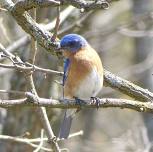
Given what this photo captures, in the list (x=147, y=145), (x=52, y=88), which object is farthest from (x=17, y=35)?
(x=147, y=145)

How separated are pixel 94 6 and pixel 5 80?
441cm

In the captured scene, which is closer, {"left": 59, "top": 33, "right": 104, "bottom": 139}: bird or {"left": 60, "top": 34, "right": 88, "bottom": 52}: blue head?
{"left": 59, "top": 33, "right": 104, "bottom": 139}: bird

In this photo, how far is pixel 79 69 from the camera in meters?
4.30

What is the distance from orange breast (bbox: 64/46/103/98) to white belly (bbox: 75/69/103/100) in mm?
28

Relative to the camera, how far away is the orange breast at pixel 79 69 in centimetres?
429

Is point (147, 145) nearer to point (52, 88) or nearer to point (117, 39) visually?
point (52, 88)

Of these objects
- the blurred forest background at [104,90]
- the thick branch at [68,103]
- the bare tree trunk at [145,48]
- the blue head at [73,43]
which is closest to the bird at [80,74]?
the blue head at [73,43]

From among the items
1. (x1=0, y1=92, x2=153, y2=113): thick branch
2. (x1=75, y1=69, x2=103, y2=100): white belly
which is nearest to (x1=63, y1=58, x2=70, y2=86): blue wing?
(x1=75, y1=69, x2=103, y2=100): white belly

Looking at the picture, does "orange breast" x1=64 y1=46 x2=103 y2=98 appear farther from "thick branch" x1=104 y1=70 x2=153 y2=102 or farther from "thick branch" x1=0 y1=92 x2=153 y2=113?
"thick branch" x1=0 y1=92 x2=153 y2=113

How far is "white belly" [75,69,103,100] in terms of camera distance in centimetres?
425

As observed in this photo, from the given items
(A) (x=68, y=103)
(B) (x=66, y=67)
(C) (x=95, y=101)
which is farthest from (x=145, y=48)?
(A) (x=68, y=103)

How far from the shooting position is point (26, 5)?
3537 millimetres

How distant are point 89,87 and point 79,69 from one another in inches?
6.2

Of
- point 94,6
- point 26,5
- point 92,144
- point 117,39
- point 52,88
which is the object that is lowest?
point 94,6
